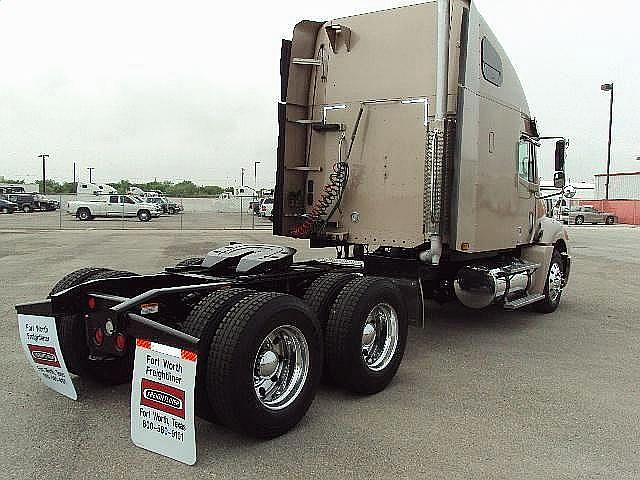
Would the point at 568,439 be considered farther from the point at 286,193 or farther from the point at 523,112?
the point at 523,112

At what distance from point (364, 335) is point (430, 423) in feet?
3.29

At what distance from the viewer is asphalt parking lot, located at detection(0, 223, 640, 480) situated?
12.4 feet

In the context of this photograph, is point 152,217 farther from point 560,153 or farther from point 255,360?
point 255,360

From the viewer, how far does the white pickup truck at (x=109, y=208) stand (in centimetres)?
3931

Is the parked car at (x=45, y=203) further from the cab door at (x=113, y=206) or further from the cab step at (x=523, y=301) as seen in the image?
the cab step at (x=523, y=301)

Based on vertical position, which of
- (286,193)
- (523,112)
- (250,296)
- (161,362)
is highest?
(523,112)

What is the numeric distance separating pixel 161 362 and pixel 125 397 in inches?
58.1

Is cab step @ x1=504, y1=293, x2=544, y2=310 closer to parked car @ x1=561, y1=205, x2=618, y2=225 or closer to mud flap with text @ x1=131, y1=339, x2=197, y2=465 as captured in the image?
mud flap with text @ x1=131, y1=339, x2=197, y2=465

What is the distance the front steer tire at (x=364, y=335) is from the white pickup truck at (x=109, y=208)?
116 ft

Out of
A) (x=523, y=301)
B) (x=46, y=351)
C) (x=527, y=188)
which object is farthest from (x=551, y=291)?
(x=46, y=351)

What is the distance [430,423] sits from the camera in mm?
4539

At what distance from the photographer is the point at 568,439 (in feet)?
14.1

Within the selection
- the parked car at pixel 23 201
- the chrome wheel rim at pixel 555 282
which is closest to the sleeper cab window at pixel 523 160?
the chrome wheel rim at pixel 555 282

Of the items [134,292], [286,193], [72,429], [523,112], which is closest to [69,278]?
[134,292]
